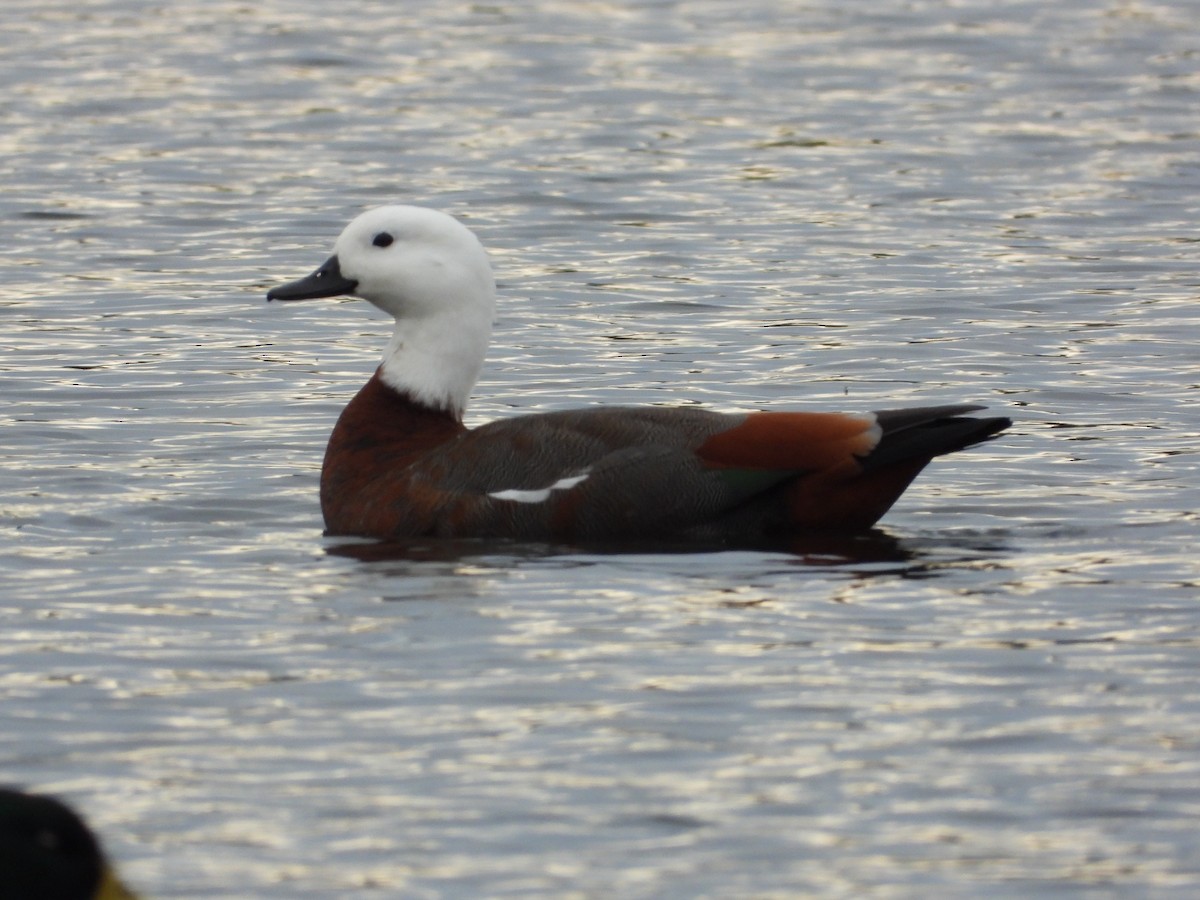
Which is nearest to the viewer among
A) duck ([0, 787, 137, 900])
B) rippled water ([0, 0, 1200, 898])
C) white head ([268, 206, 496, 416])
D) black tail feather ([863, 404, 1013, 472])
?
duck ([0, 787, 137, 900])

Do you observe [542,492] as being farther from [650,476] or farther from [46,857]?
[46,857]

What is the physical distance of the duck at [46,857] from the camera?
4.45 m

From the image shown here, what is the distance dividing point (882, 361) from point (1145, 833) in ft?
20.1

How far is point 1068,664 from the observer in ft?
24.0

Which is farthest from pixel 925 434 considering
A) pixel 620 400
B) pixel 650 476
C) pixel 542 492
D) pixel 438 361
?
pixel 620 400

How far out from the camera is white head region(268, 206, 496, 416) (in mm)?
9375

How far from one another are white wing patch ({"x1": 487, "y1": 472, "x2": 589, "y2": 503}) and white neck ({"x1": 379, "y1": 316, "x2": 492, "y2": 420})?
727 millimetres

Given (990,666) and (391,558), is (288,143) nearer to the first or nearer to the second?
(391,558)

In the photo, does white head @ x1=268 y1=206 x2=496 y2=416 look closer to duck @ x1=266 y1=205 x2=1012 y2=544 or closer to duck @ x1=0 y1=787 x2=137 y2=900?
duck @ x1=266 y1=205 x2=1012 y2=544

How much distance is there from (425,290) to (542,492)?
105 centimetres

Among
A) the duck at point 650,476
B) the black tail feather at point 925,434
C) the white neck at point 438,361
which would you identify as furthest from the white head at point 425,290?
the black tail feather at point 925,434

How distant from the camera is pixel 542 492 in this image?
→ 29.0 ft

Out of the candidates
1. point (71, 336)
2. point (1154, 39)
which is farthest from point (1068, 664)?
point (1154, 39)

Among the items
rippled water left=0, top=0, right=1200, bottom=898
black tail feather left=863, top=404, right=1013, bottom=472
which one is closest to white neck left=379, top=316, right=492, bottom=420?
rippled water left=0, top=0, right=1200, bottom=898
